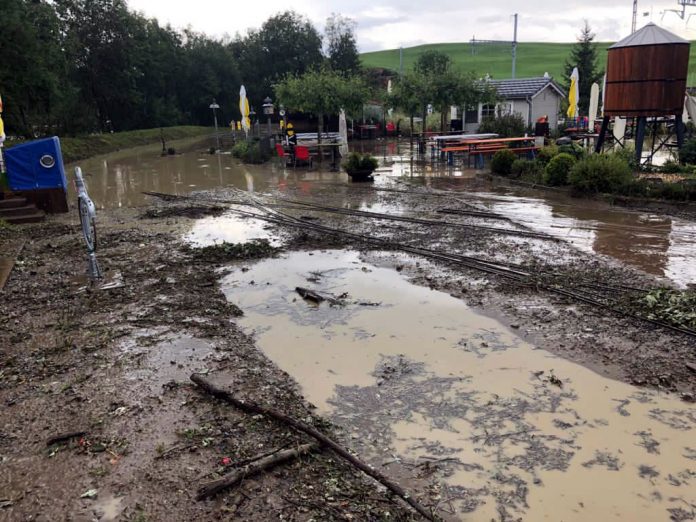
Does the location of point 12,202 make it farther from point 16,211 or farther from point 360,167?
point 360,167

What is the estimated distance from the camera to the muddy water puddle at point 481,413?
380 centimetres

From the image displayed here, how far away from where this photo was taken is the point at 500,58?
10500cm

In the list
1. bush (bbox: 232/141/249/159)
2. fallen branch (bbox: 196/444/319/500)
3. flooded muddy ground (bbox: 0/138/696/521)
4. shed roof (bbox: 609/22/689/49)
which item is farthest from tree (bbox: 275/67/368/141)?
fallen branch (bbox: 196/444/319/500)

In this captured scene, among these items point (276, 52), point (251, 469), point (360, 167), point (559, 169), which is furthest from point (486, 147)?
point (276, 52)

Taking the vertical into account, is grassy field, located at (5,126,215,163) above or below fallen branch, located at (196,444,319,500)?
above

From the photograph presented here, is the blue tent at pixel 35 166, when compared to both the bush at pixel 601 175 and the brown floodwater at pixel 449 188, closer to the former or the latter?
the brown floodwater at pixel 449 188

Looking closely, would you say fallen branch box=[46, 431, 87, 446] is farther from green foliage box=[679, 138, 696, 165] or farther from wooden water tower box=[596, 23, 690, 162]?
green foliage box=[679, 138, 696, 165]

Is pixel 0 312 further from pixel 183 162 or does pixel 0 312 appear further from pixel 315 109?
pixel 183 162

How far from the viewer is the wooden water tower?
1556 cm

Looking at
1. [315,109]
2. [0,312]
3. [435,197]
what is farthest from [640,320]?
[315,109]

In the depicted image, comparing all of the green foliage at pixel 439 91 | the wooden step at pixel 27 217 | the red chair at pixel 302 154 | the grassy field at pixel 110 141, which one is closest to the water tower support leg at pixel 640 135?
the green foliage at pixel 439 91

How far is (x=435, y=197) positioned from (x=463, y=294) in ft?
26.3

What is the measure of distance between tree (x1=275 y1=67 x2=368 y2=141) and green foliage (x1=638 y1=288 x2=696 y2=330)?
20013 mm

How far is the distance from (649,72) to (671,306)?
11673 millimetres
